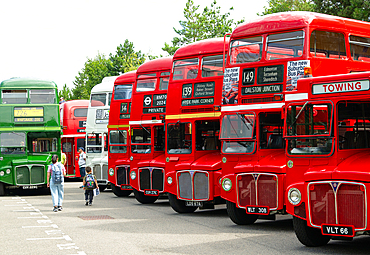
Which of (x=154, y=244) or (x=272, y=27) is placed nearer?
(x=154, y=244)

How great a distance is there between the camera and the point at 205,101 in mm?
16172

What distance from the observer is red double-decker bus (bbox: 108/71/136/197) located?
72.1 ft

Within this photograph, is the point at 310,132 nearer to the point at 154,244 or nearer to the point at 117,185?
the point at 154,244

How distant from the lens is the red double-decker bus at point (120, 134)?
21969 mm

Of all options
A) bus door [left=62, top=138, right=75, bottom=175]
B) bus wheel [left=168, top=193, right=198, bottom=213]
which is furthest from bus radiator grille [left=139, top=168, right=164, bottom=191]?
bus door [left=62, top=138, right=75, bottom=175]

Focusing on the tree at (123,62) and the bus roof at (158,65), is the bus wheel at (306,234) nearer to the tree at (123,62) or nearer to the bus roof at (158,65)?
the bus roof at (158,65)

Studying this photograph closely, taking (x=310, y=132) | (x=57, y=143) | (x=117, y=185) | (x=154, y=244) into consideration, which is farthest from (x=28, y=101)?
(x=310, y=132)

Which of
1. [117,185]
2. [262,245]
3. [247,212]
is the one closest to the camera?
[262,245]

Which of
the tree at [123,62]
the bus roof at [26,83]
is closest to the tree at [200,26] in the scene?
the tree at [123,62]

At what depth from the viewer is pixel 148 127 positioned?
1966 cm

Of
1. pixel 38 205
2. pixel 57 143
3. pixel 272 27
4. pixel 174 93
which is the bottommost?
pixel 38 205

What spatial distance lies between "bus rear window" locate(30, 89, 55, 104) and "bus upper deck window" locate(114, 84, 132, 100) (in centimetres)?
394

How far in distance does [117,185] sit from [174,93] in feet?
20.9

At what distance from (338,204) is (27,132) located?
58.7 feet
